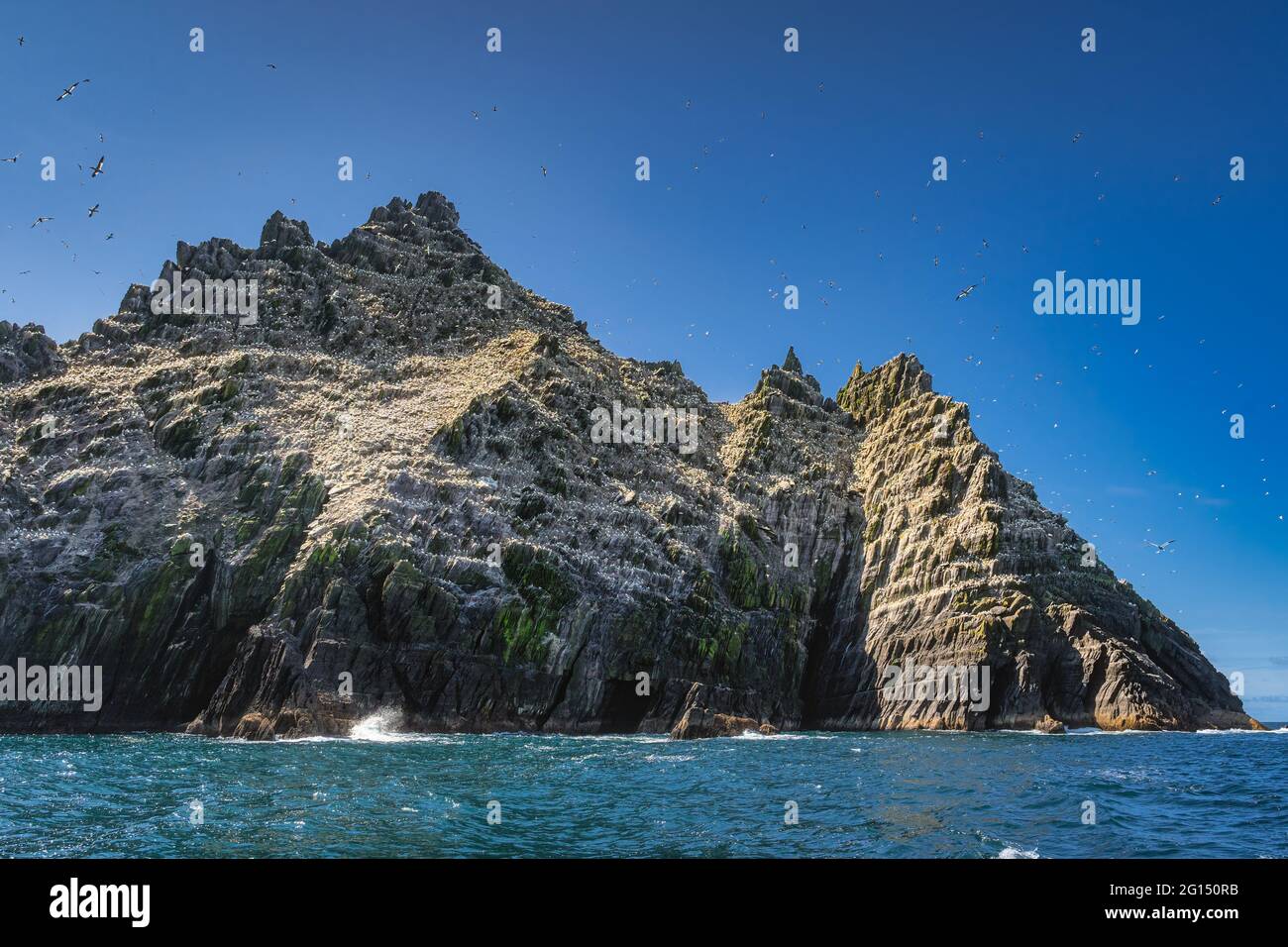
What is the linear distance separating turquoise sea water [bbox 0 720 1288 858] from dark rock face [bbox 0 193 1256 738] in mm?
19814

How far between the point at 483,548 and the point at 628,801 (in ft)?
180

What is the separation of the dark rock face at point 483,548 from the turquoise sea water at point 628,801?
65.0 ft

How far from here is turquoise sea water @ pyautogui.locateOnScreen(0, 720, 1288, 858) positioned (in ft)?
85.0

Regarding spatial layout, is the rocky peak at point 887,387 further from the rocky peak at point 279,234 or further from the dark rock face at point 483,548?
the rocky peak at point 279,234

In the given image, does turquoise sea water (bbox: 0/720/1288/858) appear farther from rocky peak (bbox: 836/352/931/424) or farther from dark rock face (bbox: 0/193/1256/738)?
rocky peak (bbox: 836/352/931/424)

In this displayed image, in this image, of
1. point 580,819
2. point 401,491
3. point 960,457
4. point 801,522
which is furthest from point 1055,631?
point 580,819

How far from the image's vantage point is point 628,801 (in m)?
35.0

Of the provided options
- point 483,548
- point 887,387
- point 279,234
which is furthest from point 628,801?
point 279,234

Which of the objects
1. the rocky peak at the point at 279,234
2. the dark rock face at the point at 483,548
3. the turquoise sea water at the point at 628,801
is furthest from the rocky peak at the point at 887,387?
the rocky peak at the point at 279,234

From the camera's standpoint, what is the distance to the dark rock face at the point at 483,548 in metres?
77.2

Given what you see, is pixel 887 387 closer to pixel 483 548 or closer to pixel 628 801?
pixel 483 548

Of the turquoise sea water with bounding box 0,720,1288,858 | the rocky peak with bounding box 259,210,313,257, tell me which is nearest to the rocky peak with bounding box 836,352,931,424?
the turquoise sea water with bounding box 0,720,1288,858

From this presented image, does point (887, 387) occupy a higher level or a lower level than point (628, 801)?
higher

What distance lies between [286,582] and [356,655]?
9.98 meters
